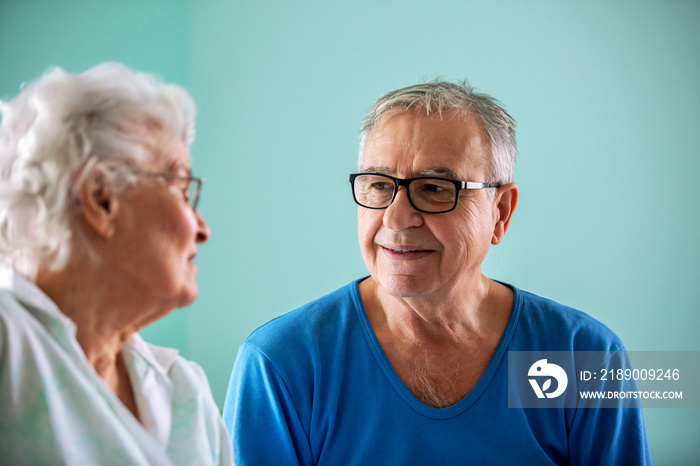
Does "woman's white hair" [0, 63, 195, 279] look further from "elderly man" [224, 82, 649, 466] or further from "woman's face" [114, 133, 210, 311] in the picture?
"elderly man" [224, 82, 649, 466]

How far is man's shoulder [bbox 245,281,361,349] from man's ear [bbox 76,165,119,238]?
0.76 metres

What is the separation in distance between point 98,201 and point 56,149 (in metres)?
0.09

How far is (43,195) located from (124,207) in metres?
0.11

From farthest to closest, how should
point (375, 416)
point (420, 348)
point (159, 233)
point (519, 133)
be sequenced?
point (519, 133)
point (420, 348)
point (375, 416)
point (159, 233)

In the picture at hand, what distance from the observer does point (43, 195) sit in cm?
90

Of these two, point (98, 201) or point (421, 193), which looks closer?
point (98, 201)

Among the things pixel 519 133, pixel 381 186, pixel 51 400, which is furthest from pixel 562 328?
pixel 519 133

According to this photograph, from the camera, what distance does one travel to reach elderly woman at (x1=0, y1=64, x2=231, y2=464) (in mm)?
840

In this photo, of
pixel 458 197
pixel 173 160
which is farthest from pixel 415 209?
pixel 173 160

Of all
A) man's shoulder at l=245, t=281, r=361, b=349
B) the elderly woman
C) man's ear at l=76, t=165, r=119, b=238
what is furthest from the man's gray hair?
man's ear at l=76, t=165, r=119, b=238

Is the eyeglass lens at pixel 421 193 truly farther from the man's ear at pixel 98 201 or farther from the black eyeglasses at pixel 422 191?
the man's ear at pixel 98 201

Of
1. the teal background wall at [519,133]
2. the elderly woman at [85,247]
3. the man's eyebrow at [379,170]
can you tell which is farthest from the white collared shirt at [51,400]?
the teal background wall at [519,133]

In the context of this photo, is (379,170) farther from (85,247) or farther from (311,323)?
(85,247)

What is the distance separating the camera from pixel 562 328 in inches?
66.5
